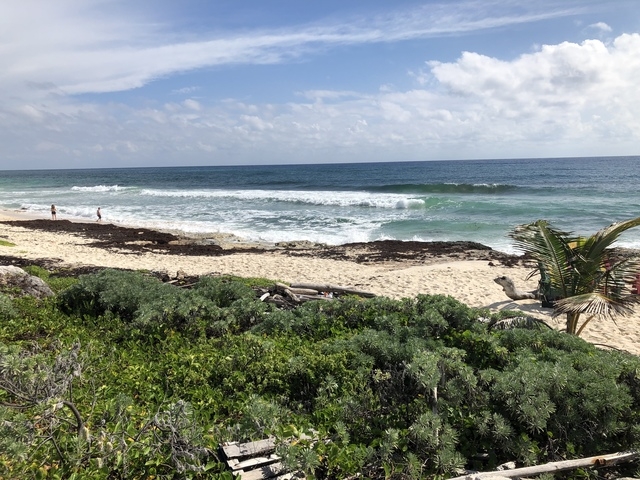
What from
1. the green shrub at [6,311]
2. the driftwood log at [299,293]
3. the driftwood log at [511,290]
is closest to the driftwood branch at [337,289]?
the driftwood log at [299,293]

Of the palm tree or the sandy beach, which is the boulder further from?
the palm tree

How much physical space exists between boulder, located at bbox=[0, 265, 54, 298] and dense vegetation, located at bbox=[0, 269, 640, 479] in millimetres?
1847

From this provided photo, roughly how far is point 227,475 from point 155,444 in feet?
2.01

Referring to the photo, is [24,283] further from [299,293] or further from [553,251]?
[553,251]

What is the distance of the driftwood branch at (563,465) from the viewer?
3352mm

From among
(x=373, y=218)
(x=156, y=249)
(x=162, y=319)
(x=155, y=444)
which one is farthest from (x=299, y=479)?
(x=373, y=218)

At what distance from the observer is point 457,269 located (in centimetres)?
1547

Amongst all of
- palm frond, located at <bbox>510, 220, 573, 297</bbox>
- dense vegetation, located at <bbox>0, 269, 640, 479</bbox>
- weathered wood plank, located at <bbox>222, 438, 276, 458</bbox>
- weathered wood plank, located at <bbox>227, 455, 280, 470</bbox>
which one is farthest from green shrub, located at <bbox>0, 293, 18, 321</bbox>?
palm frond, located at <bbox>510, 220, 573, 297</bbox>

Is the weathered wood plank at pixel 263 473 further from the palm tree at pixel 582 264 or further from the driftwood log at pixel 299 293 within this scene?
the palm tree at pixel 582 264

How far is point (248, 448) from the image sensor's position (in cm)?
347

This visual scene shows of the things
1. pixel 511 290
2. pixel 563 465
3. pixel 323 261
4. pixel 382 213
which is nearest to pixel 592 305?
pixel 563 465

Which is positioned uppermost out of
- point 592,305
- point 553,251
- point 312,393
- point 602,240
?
point 602,240

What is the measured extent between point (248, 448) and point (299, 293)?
20.5 ft

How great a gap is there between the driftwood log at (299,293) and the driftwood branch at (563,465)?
14.8 feet
